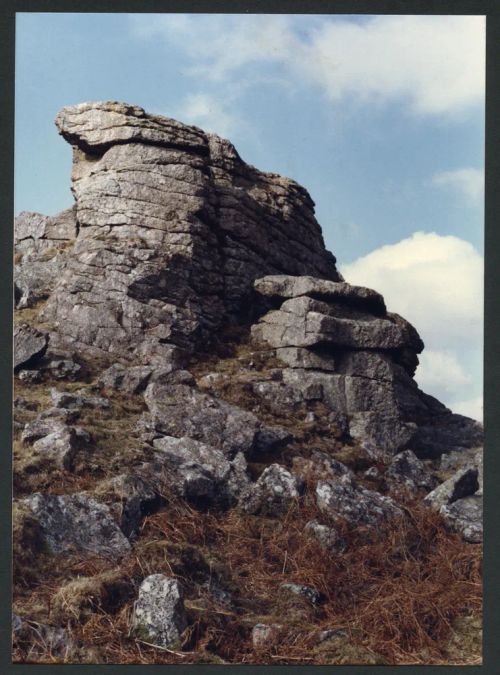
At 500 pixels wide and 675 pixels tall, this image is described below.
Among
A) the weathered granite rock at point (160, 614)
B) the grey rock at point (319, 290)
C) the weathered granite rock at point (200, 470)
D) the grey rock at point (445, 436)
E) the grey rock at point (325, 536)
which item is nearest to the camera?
the weathered granite rock at point (160, 614)

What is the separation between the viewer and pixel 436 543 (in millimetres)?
13133

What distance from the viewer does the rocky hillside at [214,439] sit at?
986 centimetres

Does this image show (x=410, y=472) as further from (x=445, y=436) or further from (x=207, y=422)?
(x=207, y=422)

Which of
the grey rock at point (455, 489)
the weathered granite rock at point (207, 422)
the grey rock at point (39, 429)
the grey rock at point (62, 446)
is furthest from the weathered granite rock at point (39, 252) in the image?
the grey rock at point (455, 489)

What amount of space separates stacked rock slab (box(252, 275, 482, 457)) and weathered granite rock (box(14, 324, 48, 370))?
5.96 m

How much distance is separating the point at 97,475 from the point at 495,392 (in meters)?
6.80

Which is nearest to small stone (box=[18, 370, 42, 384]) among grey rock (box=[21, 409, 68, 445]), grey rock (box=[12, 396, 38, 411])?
grey rock (box=[12, 396, 38, 411])

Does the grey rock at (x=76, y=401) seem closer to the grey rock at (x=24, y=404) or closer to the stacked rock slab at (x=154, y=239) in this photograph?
the grey rock at (x=24, y=404)

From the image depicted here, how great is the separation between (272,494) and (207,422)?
2.63 meters

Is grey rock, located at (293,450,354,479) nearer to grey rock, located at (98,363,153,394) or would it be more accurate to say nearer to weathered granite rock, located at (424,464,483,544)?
weathered granite rock, located at (424,464,483,544)

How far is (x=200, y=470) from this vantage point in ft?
43.4

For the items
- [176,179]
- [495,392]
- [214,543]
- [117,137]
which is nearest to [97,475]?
[214,543]

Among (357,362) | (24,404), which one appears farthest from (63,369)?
(357,362)

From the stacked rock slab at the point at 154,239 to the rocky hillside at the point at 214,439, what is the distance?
0.22 ft
